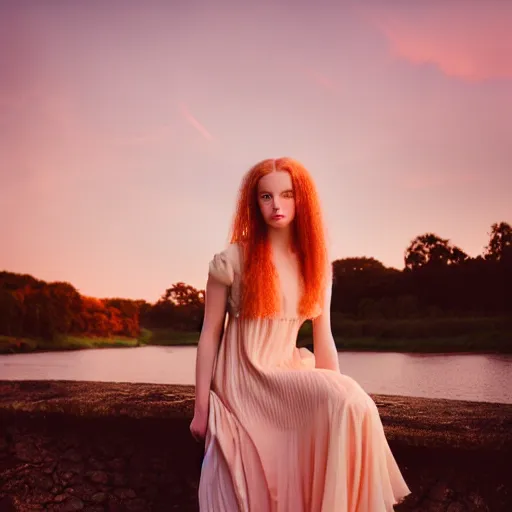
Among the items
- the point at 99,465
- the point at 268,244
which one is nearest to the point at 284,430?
the point at 268,244

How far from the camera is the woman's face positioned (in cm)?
210

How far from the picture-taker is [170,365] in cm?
451

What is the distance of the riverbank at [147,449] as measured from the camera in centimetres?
309

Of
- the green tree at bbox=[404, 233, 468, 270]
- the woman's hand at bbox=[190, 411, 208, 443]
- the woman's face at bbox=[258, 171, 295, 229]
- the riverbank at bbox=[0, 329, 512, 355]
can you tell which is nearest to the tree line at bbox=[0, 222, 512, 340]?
the green tree at bbox=[404, 233, 468, 270]

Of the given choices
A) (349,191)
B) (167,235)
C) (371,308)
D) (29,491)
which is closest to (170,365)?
(167,235)

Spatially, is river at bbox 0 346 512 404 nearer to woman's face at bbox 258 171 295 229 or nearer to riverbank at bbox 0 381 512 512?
riverbank at bbox 0 381 512 512

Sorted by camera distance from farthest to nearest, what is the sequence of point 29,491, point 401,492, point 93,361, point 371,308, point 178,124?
1. point 93,361
2. point 178,124
3. point 371,308
4. point 29,491
5. point 401,492

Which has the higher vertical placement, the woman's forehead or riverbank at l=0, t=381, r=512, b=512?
the woman's forehead

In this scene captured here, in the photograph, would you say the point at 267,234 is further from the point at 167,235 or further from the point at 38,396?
the point at 38,396

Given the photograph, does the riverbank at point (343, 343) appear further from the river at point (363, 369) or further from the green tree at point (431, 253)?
the green tree at point (431, 253)

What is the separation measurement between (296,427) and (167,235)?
275 centimetres

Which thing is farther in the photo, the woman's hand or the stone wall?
the stone wall

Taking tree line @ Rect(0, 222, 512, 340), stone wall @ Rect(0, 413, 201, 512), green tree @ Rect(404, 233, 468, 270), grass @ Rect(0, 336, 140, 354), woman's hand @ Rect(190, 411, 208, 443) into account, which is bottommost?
stone wall @ Rect(0, 413, 201, 512)

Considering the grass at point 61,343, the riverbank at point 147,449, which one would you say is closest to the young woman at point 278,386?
the riverbank at point 147,449
